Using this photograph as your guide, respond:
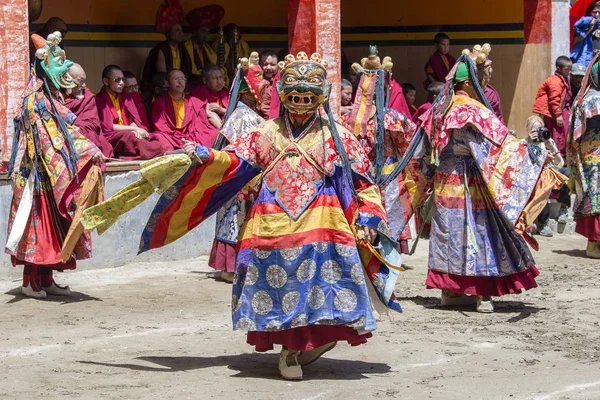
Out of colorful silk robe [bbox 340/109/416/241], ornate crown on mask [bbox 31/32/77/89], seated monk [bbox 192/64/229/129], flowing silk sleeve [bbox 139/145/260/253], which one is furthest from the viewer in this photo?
seated monk [bbox 192/64/229/129]

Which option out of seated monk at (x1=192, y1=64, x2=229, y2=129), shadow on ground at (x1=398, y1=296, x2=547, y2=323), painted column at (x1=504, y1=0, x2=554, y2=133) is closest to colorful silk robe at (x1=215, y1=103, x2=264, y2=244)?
shadow on ground at (x1=398, y1=296, x2=547, y2=323)

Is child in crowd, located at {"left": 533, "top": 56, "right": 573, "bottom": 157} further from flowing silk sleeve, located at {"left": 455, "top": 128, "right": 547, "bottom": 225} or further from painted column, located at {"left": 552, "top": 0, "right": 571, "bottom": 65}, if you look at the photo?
flowing silk sleeve, located at {"left": 455, "top": 128, "right": 547, "bottom": 225}

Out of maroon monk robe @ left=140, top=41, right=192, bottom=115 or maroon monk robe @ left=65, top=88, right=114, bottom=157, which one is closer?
maroon monk robe @ left=65, top=88, right=114, bottom=157

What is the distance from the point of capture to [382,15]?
57.5ft

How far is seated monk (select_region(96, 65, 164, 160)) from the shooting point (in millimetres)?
12609

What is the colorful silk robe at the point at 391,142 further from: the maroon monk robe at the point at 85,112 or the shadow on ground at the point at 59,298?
the shadow on ground at the point at 59,298

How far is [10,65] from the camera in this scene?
11031 mm

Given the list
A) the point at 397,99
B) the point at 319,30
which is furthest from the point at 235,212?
the point at 397,99

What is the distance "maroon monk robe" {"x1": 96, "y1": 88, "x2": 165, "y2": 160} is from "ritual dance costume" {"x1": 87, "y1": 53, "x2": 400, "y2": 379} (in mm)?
5006

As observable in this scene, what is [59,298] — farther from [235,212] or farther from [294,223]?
[294,223]

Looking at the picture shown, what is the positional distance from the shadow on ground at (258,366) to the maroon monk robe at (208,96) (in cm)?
634

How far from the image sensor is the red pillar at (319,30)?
1312 centimetres

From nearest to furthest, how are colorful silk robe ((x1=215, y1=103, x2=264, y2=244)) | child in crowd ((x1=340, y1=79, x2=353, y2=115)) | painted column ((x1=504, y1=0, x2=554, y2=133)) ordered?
colorful silk robe ((x1=215, y1=103, x2=264, y2=244)) → child in crowd ((x1=340, y1=79, x2=353, y2=115)) → painted column ((x1=504, y1=0, x2=554, y2=133))

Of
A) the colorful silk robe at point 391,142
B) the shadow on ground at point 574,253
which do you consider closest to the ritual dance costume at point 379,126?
the colorful silk robe at point 391,142
